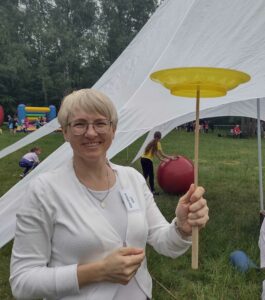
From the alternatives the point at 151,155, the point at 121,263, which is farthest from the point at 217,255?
the point at 151,155

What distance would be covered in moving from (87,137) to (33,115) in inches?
1129

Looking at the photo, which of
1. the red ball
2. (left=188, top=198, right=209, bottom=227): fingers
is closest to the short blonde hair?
(left=188, top=198, right=209, bottom=227): fingers

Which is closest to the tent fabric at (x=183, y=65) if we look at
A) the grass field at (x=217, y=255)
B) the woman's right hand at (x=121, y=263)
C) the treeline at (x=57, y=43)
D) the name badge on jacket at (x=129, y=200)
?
the grass field at (x=217, y=255)

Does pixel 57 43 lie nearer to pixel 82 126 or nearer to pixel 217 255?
pixel 217 255

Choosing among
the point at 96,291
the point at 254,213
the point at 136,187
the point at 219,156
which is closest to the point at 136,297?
the point at 96,291

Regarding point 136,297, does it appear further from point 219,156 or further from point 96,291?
point 219,156

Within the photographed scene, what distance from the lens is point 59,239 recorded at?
138 cm

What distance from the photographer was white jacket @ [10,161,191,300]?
1338 millimetres

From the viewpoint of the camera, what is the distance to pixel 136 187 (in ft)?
5.27

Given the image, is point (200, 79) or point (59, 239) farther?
point (200, 79)

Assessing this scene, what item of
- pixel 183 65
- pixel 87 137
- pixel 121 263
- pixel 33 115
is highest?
pixel 183 65

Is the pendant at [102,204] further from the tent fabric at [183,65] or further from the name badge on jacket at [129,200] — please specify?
the tent fabric at [183,65]

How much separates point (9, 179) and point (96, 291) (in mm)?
7611

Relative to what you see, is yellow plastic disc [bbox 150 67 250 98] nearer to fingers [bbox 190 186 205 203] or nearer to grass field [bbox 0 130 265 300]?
fingers [bbox 190 186 205 203]
